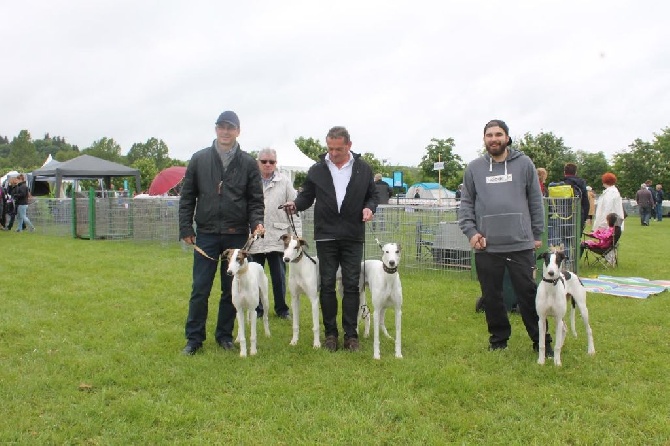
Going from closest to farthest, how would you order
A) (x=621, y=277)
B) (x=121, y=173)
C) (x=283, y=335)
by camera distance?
(x=283, y=335) → (x=621, y=277) → (x=121, y=173)

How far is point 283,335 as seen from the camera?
5.99m

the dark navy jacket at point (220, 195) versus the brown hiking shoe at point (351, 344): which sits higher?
the dark navy jacket at point (220, 195)

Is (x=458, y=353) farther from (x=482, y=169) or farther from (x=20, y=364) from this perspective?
(x=20, y=364)

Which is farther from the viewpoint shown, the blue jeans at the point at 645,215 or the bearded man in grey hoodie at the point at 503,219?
the blue jeans at the point at 645,215

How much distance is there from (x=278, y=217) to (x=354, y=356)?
2156 millimetres

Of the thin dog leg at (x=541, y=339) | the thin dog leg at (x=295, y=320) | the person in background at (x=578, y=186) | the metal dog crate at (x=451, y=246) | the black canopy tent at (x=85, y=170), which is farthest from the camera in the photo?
the black canopy tent at (x=85, y=170)

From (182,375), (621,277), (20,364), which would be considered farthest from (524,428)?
(621,277)

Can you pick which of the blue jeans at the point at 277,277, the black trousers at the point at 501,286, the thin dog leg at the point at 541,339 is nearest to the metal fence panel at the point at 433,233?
the blue jeans at the point at 277,277

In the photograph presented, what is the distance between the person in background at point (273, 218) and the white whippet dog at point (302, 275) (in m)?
0.89

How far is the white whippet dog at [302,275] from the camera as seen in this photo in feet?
17.9

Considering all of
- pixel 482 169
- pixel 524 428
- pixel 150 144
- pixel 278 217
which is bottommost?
pixel 524 428

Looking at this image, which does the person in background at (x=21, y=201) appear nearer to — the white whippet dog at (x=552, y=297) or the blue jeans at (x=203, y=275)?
the blue jeans at (x=203, y=275)

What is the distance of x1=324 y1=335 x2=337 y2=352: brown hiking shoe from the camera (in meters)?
5.36

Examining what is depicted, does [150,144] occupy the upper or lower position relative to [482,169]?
upper
